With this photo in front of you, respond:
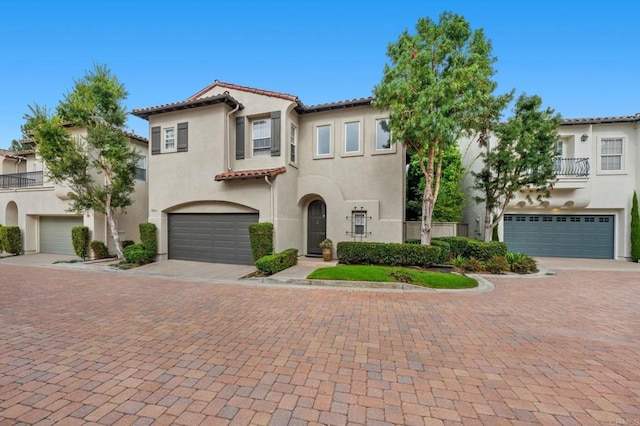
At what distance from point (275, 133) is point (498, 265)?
10.7 metres

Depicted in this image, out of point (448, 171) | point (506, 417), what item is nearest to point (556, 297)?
point (506, 417)

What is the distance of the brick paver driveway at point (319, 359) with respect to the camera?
110 inches

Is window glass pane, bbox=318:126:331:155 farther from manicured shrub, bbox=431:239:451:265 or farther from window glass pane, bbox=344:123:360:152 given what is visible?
manicured shrub, bbox=431:239:451:265

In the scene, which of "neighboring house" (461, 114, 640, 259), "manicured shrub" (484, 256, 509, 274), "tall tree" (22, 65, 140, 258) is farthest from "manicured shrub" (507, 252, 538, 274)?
"tall tree" (22, 65, 140, 258)

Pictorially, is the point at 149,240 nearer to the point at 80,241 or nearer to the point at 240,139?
the point at 80,241

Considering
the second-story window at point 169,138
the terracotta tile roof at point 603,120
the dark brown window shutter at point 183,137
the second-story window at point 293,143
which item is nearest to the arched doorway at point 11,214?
the second-story window at point 169,138

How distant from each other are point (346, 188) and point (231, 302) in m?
7.88

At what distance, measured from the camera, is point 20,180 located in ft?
53.8

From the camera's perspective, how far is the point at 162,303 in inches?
260

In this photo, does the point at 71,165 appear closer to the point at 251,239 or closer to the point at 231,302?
the point at 251,239

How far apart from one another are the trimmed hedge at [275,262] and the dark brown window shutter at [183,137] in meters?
6.92

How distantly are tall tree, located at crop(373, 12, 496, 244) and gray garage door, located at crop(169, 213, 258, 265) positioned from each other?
751cm

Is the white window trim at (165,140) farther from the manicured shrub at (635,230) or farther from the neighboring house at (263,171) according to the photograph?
the manicured shrub at (635,230)

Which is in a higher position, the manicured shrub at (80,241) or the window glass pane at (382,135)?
the window glass pane at (382,135)
